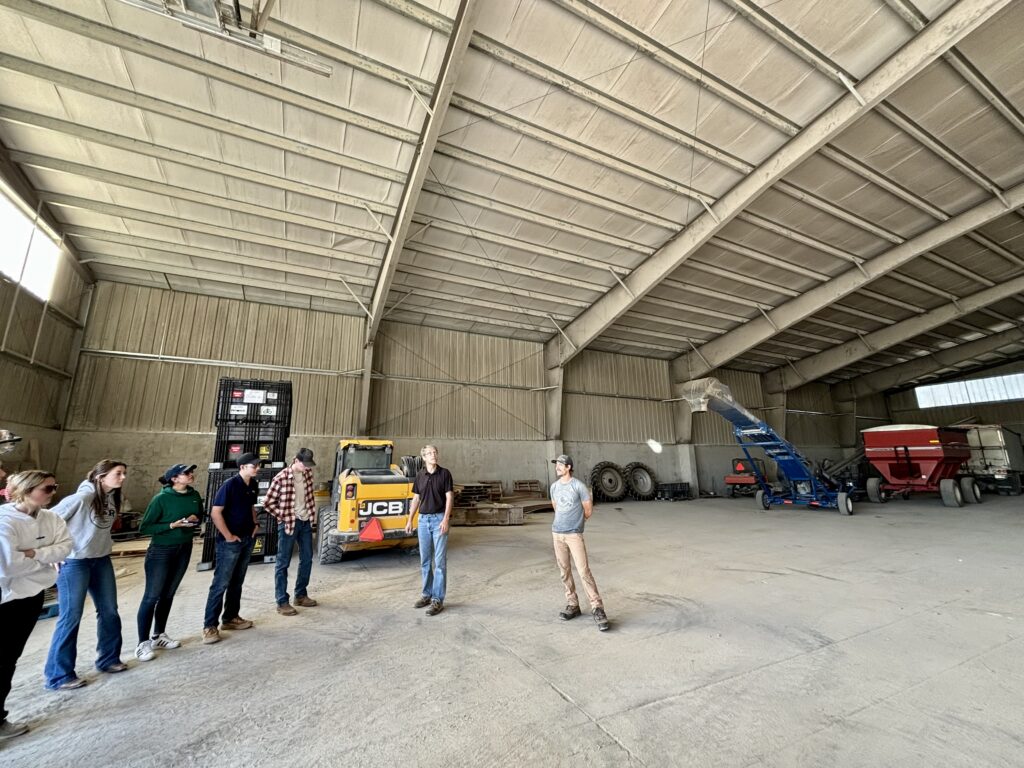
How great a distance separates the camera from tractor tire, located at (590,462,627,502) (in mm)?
16438

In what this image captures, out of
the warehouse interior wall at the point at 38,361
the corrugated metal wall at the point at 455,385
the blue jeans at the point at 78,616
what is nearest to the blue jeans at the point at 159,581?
the blue jeans at the point at 78,616

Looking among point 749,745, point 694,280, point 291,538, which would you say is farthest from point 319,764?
point 694,280

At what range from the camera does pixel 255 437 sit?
7008mm

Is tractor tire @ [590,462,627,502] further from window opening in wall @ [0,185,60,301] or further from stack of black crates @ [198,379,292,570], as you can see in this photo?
window opening in wall @ [0,185,60,301]

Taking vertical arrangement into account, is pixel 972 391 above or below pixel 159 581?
above

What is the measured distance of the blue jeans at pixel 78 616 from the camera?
9.64 ft

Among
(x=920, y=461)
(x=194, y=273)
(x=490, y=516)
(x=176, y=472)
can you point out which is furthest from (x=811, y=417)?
(x=194, y=273)

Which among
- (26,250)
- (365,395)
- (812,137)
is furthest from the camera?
(365,395)

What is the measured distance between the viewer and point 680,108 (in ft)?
25.2

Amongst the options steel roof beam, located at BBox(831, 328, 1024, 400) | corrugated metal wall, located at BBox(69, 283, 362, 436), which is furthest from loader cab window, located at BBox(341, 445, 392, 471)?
steel roof beam, located at BBox(831, 328, 1024, 400)

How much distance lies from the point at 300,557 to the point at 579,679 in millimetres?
3376

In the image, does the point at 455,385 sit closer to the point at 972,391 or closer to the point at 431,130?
the point at 431,130

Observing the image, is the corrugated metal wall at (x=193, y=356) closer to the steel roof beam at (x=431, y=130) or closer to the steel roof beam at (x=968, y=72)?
the steel roof beam at (x=431, y=130)

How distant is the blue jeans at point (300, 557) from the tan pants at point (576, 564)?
284 centimetres
